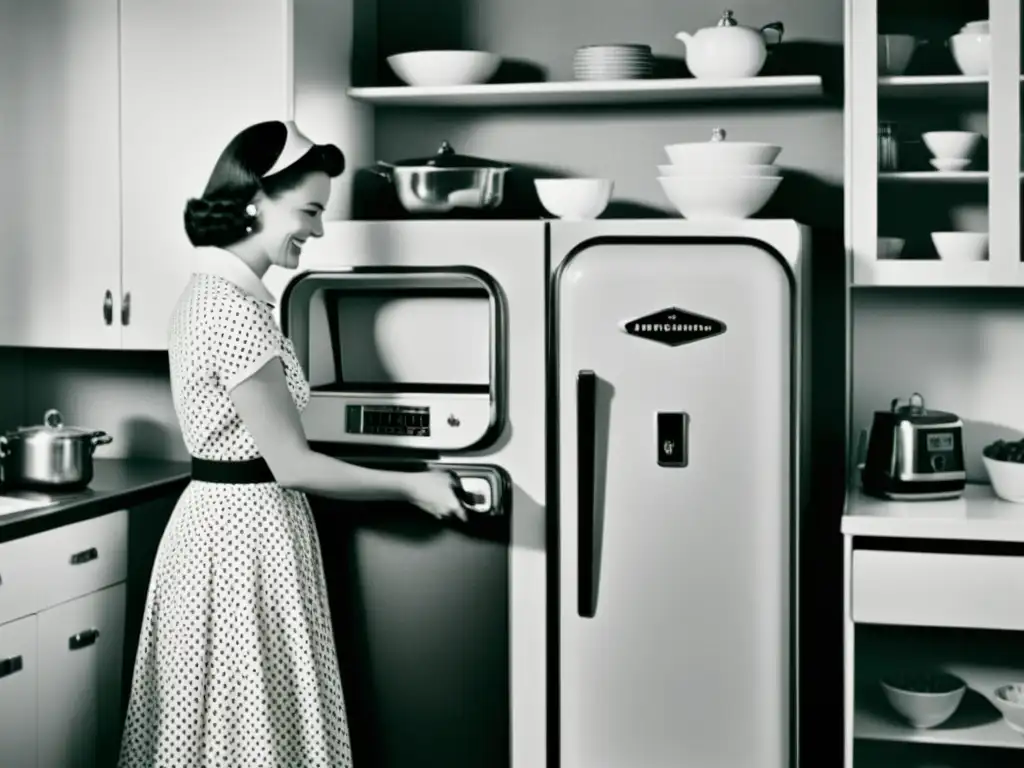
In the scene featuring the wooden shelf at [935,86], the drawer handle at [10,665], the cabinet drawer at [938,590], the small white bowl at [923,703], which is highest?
the wooden shelf at [935,86]

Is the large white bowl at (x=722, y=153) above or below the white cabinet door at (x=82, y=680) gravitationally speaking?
above

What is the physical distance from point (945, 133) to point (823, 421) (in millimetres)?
734

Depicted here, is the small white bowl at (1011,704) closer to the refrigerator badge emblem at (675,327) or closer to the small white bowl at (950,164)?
the refrigerator badge emblem at (675,327)

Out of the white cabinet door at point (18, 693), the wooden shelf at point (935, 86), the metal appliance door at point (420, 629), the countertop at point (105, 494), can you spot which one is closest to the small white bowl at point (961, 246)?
the wooden shelf at point (935, 86)

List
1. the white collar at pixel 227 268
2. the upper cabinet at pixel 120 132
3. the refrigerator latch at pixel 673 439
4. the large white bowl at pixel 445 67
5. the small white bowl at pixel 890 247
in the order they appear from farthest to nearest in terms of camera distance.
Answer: the large white bowl at pixel 445 67, the upper cabinet at pixel 120 132, the small white bowl at pixel 890 247, the refrigerator latch at pixel 673 439, the white collar at pixel 227 268

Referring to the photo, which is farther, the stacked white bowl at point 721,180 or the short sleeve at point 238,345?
the stacked white bowl at point 721,180

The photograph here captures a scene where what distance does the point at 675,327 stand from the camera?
2.78 metres

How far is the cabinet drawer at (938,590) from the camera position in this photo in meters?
2.75

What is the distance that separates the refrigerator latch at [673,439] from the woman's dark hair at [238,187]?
34.3 inches

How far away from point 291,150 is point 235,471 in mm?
597

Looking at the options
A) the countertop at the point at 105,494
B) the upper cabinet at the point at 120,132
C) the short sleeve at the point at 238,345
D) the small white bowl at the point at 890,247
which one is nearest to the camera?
the short sleeve at the point at 238,345

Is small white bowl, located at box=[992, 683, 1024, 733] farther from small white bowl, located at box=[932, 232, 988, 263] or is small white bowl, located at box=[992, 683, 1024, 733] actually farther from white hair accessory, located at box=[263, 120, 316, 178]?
white hair accessory, located at box=[263, 120, 316, 178]

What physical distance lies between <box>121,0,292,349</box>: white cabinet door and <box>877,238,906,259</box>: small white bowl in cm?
131

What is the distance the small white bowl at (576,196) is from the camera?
2986 millimetres
